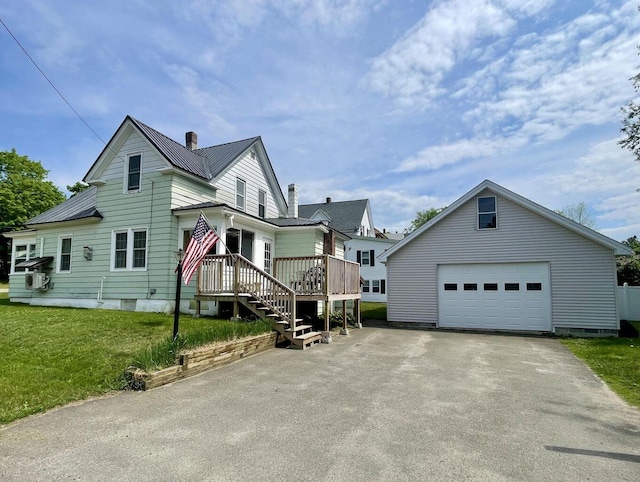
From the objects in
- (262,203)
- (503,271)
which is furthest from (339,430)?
(262,203)

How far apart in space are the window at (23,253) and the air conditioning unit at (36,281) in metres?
2.42

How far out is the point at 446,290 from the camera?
1545cm

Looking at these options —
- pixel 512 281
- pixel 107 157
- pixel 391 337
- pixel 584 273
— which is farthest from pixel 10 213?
pixel 584 273

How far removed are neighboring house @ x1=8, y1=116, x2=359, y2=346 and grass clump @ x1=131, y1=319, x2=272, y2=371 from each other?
6.80 feet

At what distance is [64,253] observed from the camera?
15.5m

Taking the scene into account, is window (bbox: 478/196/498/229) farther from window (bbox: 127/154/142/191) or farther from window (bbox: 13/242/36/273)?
window (bbox: 13/242/36/273)

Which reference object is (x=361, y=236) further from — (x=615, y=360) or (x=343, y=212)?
(x=615, y=360)

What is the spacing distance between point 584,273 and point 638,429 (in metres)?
10.5

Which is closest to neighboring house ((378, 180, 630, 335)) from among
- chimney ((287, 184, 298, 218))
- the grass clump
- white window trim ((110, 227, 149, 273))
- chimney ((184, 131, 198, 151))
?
chimney ((287, 184, 298, 218))

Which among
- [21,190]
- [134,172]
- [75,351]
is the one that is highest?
[21,190]

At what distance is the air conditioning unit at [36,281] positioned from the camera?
1510cm

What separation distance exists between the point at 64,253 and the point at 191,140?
292 inches

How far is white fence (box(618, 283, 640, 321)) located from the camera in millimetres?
18328

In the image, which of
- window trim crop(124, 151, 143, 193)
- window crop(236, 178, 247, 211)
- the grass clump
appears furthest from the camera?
window crop(236, 178, 247, 211)
